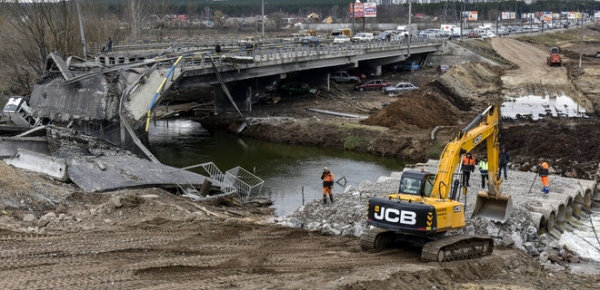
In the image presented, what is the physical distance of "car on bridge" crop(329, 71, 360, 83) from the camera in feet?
216

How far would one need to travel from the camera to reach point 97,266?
1628cm

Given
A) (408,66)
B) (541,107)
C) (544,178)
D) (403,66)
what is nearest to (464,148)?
(544,178)

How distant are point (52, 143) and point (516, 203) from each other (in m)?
20.0

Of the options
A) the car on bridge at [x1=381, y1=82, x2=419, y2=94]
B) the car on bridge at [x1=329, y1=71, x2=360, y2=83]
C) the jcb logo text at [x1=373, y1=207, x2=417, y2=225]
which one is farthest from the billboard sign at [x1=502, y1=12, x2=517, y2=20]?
the jcb logo text at [x1=373, y1=207, x2=417, y2=225]

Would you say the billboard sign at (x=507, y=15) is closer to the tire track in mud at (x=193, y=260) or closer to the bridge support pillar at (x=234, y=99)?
the bridge support pillar at (x=234, y=99)

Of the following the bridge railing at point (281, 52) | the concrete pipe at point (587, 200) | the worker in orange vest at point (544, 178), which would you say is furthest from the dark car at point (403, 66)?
the worker in orange vest at point (544, 178)

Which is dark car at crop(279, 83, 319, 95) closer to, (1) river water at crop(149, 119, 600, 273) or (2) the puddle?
(1) river water at crop(149, 119, 600, 273)

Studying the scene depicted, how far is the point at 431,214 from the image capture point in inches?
662

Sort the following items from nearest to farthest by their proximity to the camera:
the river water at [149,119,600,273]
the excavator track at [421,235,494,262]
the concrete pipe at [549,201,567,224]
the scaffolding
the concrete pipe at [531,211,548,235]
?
the excavator track at [421,235,494,262] < the concrete pipe at [531,211,548,235] < the concrete pipe at [549,201,567,224] < the scaffolding < the river water at [149,119,600,273]

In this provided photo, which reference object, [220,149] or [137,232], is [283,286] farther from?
[220,149]

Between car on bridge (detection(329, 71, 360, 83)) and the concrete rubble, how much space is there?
126 feet

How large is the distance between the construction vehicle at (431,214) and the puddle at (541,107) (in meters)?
28.4

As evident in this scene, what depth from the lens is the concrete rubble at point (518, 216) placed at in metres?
21.0

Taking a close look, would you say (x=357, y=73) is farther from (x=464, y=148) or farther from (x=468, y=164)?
(x=464, y=148)
